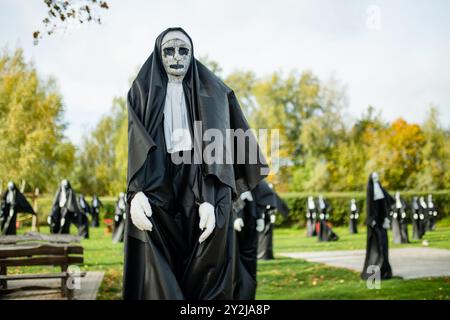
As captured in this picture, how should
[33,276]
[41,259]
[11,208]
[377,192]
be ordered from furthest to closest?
1. [11,208]
2. [377,192]
3. [41,259]
4. [33,276]

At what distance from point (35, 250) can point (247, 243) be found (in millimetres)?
3901

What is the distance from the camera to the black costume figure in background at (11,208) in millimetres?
15969

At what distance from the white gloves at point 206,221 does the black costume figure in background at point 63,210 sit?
1515 centimetres

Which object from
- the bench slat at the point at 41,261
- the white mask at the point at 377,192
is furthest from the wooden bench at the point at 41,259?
the white mask at the point at 377,192

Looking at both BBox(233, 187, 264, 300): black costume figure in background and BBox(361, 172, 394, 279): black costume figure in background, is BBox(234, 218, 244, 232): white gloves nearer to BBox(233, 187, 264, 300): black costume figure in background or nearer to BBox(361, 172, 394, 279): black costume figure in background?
BBox(233, 187, 264, 300): black costume figure in background

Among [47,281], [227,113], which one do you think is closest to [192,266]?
[227,113]

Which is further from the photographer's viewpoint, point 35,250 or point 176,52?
point 35,250

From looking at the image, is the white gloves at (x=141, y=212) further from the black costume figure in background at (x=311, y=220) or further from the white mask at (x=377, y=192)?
the black costume figure in background at (x=311, y=220)

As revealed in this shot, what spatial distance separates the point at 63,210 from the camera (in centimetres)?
1844

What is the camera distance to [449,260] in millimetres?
10984

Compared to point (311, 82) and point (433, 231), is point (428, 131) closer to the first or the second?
point (433, 231)

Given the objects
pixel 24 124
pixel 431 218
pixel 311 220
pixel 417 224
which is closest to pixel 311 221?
pixel 311 220

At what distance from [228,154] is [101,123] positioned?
136 feet

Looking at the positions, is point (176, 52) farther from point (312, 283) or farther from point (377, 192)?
point (377, 192)
